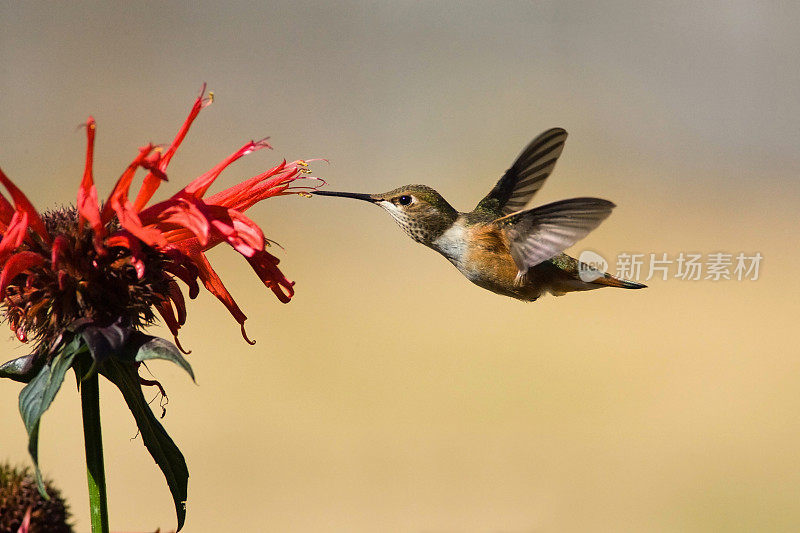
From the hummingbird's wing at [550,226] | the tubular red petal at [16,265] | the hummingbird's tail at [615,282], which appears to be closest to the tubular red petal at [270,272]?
the tubular red petal at [16,265]

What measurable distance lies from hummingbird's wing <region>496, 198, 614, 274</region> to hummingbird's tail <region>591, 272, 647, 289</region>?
196 mm

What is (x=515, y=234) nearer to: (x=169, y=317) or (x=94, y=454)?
(x=169, y=317)

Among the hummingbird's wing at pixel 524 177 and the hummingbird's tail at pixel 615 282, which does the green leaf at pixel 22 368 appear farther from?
the hummingbird's tail at pixel 615 282

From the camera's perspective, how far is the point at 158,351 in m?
1.11

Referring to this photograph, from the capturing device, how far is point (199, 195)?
1.36m

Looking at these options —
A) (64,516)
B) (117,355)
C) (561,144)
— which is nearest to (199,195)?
(117,355)

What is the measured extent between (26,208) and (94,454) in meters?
0.34

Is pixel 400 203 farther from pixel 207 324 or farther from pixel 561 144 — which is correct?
pixel 207 324

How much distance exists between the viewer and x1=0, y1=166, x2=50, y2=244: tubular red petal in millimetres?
1225

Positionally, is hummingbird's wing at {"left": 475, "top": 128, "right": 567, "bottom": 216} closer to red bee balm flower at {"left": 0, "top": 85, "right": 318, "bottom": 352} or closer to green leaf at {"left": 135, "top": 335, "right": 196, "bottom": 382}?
red bee balm flower at {"left": 0, "top": 85, "right": 318, "bottom": 352}

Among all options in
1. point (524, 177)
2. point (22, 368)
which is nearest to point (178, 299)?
point (22, 368)

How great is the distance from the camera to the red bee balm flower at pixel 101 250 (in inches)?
47.3

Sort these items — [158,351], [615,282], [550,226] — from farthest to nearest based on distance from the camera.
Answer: [615,282], [550,226], [158,351]

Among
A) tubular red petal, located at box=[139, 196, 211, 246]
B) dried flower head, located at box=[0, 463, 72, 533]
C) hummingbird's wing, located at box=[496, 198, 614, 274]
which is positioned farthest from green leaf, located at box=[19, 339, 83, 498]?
hummingbird's wing, located at box=[496, 198, 614, 274]
